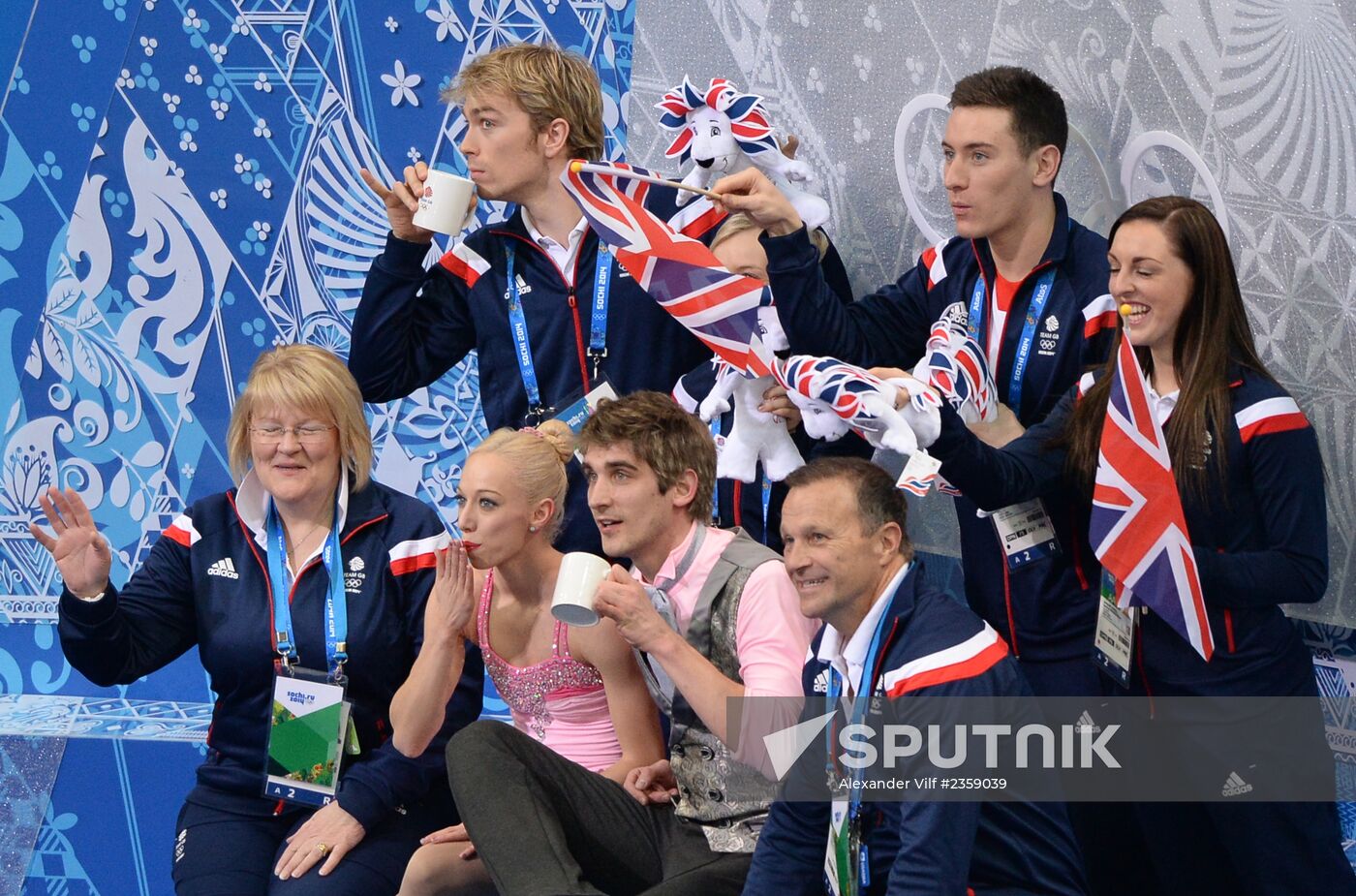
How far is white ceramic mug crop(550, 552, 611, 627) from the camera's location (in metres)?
3.03

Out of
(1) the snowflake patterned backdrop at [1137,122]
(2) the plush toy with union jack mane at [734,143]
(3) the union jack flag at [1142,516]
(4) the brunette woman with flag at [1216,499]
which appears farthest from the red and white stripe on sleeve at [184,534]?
(3) the union jack flag at [1142,516]

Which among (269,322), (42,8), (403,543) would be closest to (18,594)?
(269,322)

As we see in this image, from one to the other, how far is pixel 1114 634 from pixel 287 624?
5.86ft

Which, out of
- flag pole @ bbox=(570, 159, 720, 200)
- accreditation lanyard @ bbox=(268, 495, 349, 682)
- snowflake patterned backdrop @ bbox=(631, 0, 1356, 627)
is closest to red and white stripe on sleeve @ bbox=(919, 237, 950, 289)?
snowflake patterned backdrop @ bbox=(631, 0, 1356, 627)

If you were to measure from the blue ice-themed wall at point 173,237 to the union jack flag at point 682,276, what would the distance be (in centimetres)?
177

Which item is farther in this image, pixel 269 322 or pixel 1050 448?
pixel 269 322

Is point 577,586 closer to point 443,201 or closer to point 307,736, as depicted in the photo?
point 307,736

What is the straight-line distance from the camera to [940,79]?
4.08 metres

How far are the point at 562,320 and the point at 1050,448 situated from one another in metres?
1.26

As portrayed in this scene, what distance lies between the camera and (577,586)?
9.95 feet

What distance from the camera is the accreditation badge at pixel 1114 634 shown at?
10.3 ft

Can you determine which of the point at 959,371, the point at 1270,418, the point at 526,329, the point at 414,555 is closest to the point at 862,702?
the point at 959,371

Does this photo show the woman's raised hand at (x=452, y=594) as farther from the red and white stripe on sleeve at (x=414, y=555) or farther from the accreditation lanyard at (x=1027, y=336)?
the accreditation lanyard at (x=1027, y=336)

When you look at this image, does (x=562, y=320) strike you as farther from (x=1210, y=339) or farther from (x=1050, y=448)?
(x=1210, y=339)
